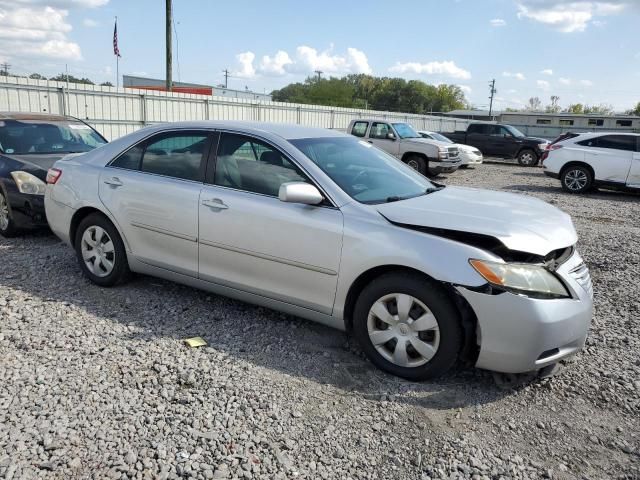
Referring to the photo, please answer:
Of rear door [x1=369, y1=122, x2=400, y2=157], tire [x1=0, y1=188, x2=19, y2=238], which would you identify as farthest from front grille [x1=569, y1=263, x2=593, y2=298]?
rear door [x1=369, y1=122, x2=400, y2=157]

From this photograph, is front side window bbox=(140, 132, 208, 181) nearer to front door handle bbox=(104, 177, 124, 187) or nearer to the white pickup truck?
front door handle bbox=(104, 177, 124, 187)

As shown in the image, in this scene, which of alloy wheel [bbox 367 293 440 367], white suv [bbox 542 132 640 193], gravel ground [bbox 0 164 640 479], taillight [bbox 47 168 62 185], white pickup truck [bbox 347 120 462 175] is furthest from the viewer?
white pickup truck [bbox 347 120 462 175]

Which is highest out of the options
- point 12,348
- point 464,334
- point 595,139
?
point 595,139

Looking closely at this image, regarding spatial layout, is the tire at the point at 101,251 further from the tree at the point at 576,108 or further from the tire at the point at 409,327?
the tree at the point at 576,108

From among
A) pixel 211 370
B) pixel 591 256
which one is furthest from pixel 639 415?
pixel 591 256

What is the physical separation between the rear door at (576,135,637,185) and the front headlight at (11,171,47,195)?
42.0 ft

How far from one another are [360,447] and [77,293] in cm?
321

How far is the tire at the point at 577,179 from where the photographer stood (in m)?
13.8

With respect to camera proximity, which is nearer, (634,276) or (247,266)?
(247,266)

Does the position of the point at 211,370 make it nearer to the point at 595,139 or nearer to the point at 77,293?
the point at 77,293

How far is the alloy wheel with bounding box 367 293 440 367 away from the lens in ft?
10.8

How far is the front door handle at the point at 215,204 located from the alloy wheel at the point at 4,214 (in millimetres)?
3772

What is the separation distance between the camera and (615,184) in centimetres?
1341

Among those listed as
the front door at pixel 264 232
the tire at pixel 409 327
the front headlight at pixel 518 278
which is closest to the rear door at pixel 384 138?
the front door at pixel 264 232
